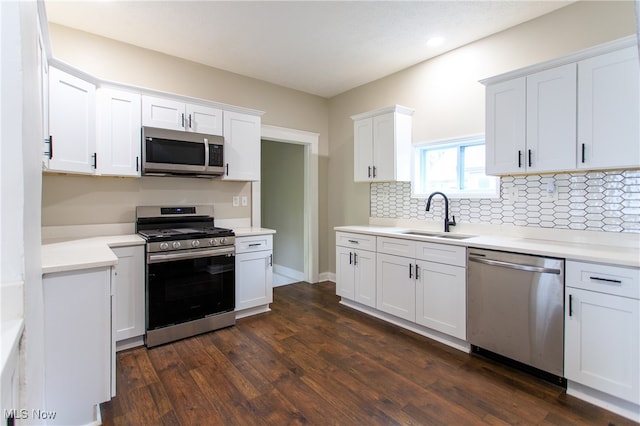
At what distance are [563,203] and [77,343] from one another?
11.5 ft

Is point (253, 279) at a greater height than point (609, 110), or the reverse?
point (609, 110)

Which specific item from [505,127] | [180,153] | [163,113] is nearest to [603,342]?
[505,127]

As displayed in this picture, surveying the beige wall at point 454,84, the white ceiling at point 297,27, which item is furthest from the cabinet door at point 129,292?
the beige wall at point 454,84

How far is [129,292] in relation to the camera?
2582 millimetres

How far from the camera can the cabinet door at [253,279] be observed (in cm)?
325

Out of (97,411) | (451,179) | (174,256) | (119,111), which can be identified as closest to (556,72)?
(451,179)

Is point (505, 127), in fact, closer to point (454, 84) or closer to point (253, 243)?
point (454, 84)

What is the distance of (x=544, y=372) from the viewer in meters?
2.16

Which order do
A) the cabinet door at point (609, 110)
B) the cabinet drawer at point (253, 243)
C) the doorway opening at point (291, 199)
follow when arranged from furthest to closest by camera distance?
the doorway opening at point (291, 199) < the cabinet drawer at point (253, 243) < the cabinet door at point (609, 110)

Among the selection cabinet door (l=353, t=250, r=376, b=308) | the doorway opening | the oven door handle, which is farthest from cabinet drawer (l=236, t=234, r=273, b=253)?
cabinet door (l=353, t=250, r=376, b=308)

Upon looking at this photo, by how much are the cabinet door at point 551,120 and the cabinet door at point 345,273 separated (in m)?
1.97

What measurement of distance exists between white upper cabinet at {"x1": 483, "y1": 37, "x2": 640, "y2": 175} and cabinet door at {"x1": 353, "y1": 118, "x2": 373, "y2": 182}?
4.49ft

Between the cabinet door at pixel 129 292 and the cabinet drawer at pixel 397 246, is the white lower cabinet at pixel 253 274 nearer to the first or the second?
the cabinet door at pixel 129 292

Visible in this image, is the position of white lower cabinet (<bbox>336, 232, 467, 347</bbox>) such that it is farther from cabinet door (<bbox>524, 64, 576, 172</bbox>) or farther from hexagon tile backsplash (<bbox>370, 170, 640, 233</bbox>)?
cabinet door (<bbox>524, 64, 576, 172</bbox>)
